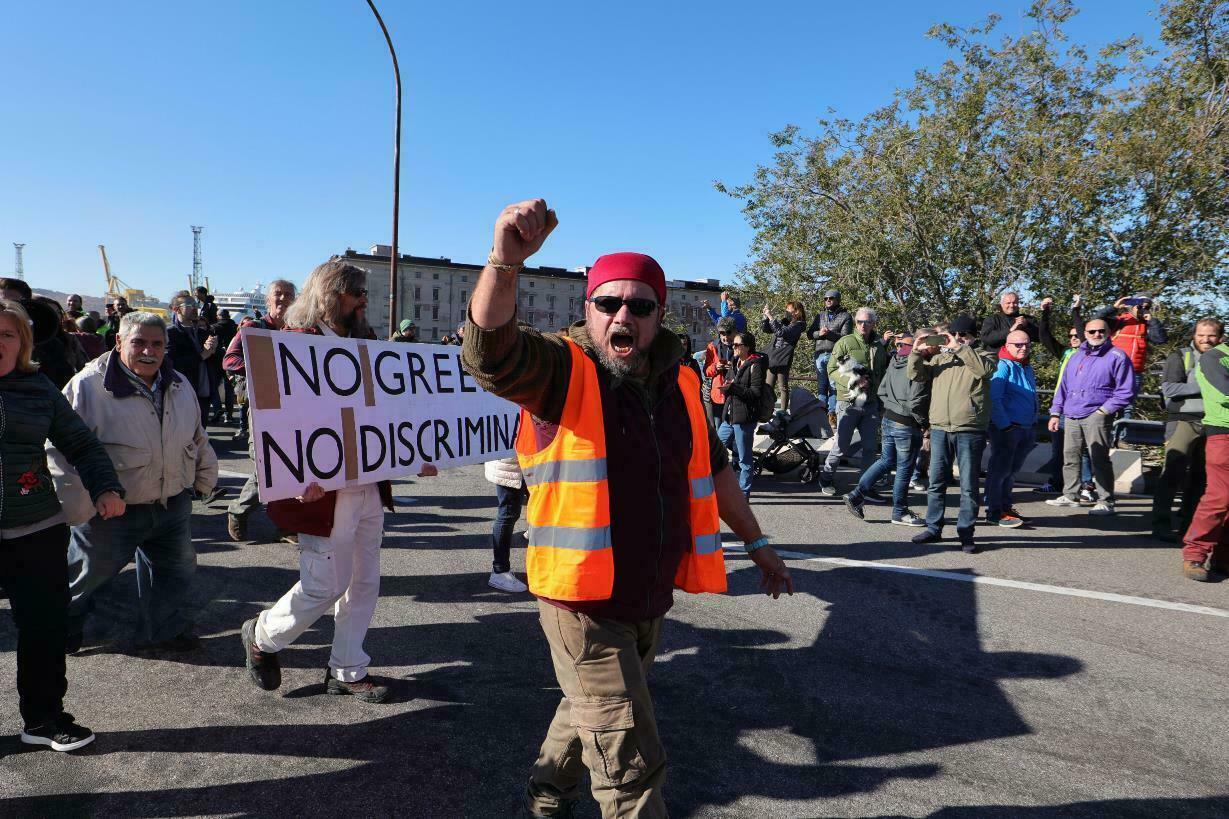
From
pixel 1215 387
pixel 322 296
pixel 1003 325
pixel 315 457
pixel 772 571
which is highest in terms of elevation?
pixel 1003 325

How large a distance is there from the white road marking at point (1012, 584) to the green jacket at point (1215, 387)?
59.4 inches

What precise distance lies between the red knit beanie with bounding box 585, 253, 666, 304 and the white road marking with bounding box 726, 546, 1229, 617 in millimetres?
4516

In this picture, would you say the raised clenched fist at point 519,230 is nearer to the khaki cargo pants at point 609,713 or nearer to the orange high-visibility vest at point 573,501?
the orange high-visibility vest at point 573,501

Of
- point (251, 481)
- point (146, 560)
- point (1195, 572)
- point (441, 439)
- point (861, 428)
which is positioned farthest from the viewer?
point (861, 428)

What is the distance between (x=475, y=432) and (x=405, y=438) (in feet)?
2.76

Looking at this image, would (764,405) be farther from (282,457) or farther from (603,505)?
(603,505)

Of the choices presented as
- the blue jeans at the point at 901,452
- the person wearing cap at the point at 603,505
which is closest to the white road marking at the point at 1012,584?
the blue jeans at the point at 901,452

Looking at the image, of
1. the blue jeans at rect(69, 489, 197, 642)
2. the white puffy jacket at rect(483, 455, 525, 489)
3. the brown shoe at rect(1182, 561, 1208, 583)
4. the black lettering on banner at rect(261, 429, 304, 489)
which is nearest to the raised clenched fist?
the black lettering on banner at rect(261, 429, 304, 489)

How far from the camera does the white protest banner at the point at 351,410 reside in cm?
329

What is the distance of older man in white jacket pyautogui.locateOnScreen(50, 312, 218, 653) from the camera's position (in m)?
3.62

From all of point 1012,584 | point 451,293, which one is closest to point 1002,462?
point 1012,584

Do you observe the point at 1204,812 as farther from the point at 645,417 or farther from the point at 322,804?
the point at 322,804

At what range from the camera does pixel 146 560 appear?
156 inches

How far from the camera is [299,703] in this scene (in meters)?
3.45
